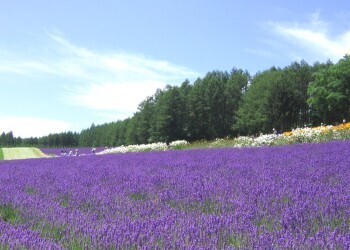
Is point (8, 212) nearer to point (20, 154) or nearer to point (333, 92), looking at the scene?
point (20, 154)

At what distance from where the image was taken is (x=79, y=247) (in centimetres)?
308

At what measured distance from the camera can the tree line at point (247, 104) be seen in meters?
43.4

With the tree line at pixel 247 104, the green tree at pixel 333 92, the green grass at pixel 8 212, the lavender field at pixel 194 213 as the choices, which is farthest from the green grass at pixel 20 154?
the lavender field at pixel 194 213

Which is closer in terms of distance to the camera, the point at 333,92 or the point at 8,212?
the point at 8,212

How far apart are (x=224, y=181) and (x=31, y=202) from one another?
7.89ft

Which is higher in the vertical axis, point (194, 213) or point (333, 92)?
point (333, 92)

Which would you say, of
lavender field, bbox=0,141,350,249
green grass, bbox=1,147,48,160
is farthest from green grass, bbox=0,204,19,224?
green grass, bbox=1,147,48,160

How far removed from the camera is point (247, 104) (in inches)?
1879

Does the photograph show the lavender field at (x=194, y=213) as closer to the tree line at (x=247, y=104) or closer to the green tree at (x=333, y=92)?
the green tree at (x=333, y=92)

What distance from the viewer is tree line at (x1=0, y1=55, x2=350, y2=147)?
142ft

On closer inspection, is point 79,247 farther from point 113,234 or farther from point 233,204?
point 233,204

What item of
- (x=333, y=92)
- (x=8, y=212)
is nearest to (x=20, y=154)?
(x=333, y=92)

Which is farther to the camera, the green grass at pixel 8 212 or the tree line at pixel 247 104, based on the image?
the tree line at pixel 247 104

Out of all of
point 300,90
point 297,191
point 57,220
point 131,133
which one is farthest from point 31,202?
point 131,133
